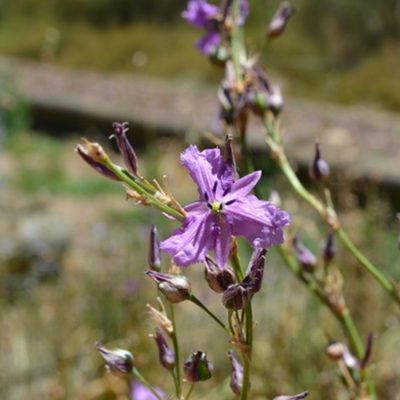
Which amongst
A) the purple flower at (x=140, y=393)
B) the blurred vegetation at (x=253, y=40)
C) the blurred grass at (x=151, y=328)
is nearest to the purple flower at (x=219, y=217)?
the purple flower at (x=140, y=393)

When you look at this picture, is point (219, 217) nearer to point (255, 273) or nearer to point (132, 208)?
point (255, 273)

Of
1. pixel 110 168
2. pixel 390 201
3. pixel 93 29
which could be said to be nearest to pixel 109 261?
pixel 390 201

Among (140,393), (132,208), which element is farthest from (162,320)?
(132,208)

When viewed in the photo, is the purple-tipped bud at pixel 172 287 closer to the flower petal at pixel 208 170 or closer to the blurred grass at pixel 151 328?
the flower petal at pixel 208 170

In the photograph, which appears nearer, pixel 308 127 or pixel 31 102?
pixel 308 127

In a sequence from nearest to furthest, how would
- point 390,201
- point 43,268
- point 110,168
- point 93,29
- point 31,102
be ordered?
point 110,168 → point 43,268 → point 390,201 → point 31,102 → point 93,29

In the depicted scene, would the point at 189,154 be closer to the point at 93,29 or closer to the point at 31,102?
the point at 31,102

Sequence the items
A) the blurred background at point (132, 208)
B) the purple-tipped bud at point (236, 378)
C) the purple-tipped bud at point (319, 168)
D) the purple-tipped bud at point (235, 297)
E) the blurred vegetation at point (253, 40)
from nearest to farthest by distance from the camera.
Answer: the purple-tipped bud at point (235, 297)
the purple-tipped bud at point (236, 378)
the purple-tipped bud at point (319, 168)
the blurred background at point (132, 208)
the blurred vegetation at point (253, 40)
